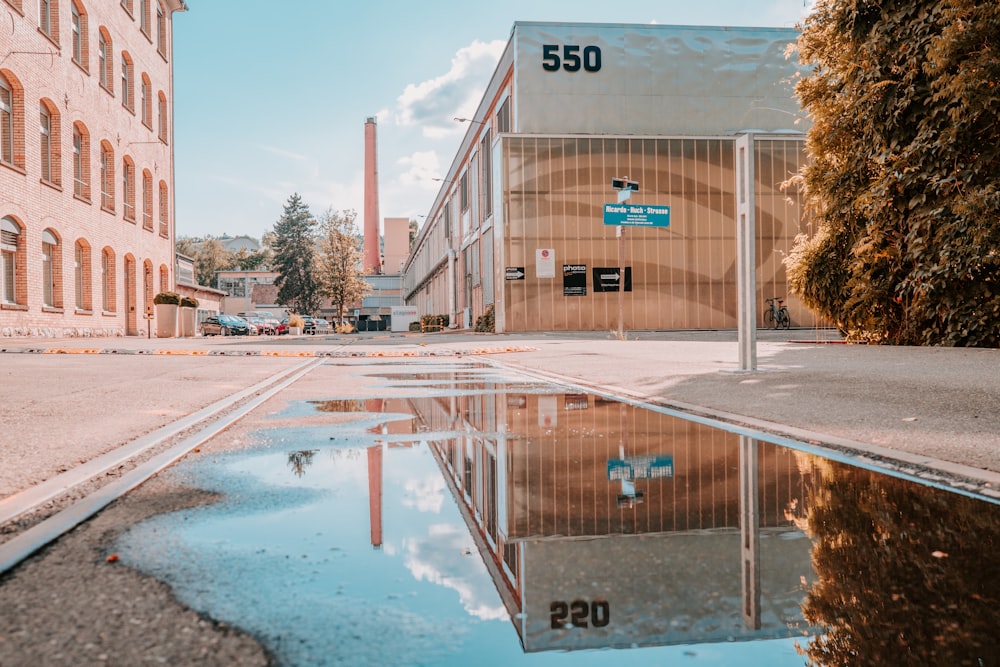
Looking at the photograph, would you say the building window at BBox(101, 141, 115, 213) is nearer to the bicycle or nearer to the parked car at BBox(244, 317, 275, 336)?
the bicycle

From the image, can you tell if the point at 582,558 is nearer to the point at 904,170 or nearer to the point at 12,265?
the point at 904,170

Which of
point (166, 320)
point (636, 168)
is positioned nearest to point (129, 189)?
→ point (166, 320)

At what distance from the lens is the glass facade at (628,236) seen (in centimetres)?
3719

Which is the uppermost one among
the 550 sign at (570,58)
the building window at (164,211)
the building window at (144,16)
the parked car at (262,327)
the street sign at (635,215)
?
the building window at (144,16)

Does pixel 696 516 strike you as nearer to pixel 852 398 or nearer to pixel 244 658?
pixel 244 658

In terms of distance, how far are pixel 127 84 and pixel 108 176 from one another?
5.06 m

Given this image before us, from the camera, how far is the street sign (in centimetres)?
2712

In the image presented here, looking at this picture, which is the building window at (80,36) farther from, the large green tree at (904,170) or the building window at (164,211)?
the large green tree at (904,170)

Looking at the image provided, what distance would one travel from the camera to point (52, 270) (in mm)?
26250

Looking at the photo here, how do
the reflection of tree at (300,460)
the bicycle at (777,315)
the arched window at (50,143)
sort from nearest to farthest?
1. the reflection of tree at (300,460)
2. the arched window at (50,143)
3. the bicycle at (777,315)

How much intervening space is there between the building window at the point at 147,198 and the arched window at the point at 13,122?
12.1m

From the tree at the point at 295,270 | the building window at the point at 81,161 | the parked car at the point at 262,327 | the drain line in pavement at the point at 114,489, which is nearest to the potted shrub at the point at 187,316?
the building window at the point at 81,161

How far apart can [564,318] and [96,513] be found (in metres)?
34.1

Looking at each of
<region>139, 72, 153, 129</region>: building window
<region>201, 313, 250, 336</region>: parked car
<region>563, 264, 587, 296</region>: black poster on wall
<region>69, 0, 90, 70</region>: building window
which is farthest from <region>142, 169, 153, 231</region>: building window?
<region>563, 264, 587, 296</region>: black poster on wall
